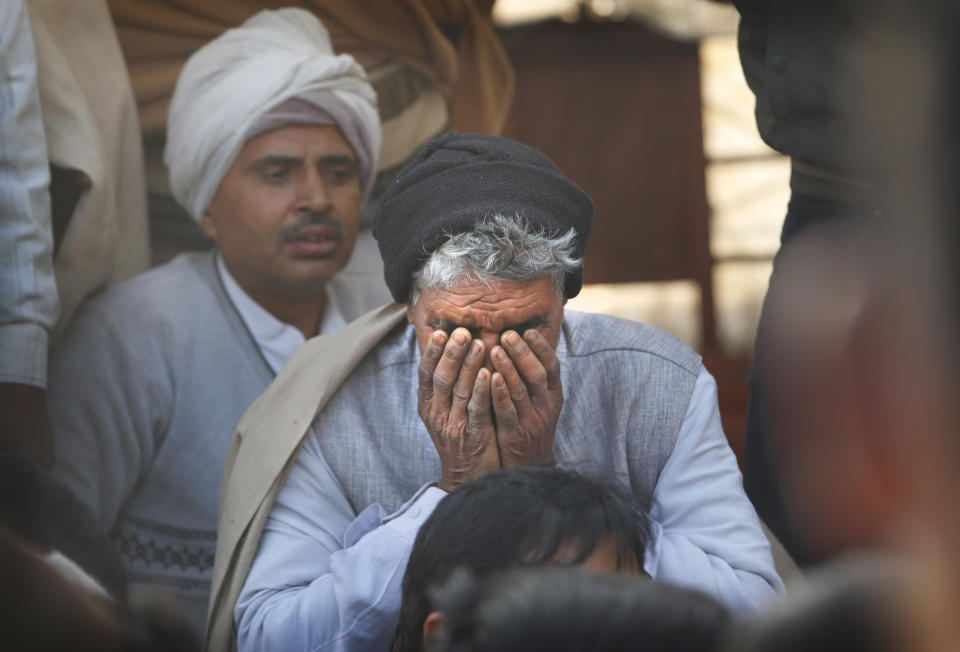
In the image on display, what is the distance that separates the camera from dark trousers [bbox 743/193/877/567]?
2.84 m

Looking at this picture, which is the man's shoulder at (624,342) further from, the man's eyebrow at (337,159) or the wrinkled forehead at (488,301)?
the man's eyebrow at (337,159)

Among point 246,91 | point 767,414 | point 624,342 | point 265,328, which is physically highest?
point 246,91

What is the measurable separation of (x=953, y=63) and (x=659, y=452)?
1.27m

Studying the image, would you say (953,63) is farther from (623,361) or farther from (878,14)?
(623,361)

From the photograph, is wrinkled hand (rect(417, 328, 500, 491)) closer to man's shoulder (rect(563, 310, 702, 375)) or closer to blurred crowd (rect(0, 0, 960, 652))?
blurred crowd (rect(0, 0, 960, 652))

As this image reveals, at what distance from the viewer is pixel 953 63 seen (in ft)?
5.04

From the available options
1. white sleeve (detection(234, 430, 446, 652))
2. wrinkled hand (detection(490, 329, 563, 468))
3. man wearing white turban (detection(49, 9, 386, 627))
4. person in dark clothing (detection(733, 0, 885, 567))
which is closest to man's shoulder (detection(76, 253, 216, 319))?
man wearing white turban (detection(49, 9, 386, 627))

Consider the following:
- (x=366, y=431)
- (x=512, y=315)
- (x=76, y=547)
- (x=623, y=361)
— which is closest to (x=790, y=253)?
(x=623, y=361)

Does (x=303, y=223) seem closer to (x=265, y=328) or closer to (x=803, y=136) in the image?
(x=265, y=328)

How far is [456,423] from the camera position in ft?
7.86

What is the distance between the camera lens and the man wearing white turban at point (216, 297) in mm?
3113

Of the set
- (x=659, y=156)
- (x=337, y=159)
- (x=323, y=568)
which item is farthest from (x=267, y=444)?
(x=659, y=156)

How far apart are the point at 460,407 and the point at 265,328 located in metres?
1.18

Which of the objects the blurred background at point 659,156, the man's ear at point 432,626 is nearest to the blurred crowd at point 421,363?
the man's ear at point 432,626
